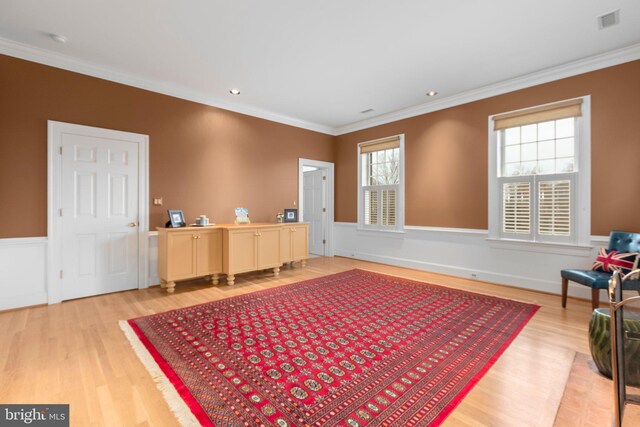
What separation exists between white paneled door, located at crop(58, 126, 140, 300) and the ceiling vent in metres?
5.54

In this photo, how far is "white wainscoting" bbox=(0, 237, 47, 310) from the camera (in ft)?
10.7

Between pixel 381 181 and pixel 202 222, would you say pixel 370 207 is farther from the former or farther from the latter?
pixel 202 222

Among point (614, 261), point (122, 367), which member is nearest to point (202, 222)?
point (122, 367)

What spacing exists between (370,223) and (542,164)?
3.10 meters

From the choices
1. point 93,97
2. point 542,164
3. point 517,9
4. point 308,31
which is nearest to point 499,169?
point 542,164

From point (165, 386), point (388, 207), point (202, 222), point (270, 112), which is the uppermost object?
point (270, 112)

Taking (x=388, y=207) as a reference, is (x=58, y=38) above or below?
above

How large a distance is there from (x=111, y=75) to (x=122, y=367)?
3.69 m

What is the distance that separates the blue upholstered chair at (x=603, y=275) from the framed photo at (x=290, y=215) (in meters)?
4.13

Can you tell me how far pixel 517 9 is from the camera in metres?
2.69

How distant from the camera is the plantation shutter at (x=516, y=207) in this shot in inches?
164

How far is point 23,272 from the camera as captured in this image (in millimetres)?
3355

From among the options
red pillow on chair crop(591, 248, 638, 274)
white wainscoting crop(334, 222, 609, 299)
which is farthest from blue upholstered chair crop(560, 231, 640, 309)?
white wainscoting crop(334, 222, 609, 299)

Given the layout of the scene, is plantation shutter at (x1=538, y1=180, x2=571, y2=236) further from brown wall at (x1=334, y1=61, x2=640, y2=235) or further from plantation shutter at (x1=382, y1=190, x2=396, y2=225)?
plantation shutter at (x1=382, y1=190, x2=396, y2=225)
